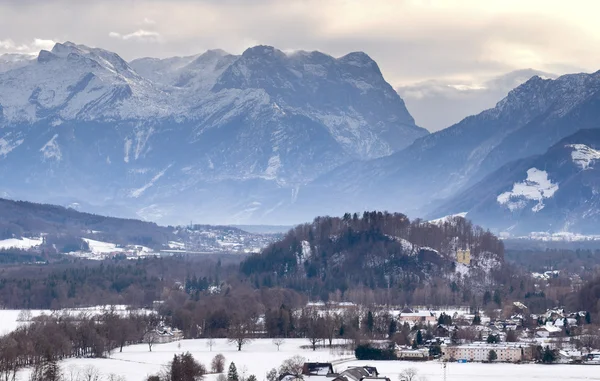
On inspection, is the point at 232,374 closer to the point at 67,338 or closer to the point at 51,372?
the point at 51,372

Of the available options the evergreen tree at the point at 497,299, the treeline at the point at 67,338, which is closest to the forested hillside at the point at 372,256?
the evergreen tree at the point at 497,299

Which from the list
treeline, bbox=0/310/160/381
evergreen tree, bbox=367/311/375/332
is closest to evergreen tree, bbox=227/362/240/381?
treeline, bbox=0/310/160/381

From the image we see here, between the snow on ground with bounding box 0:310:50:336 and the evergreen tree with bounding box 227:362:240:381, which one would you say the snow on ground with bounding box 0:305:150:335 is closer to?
the snow on ground with bounding box 0:310:50:336

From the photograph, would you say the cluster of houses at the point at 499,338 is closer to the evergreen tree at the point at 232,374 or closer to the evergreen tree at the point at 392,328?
the evergreen tree at the point at 392,328

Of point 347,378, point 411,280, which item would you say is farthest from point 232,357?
point 411,280

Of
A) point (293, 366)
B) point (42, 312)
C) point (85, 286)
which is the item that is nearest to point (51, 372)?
point (293, 366)

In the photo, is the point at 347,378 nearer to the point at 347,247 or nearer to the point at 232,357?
the point at 232,357
